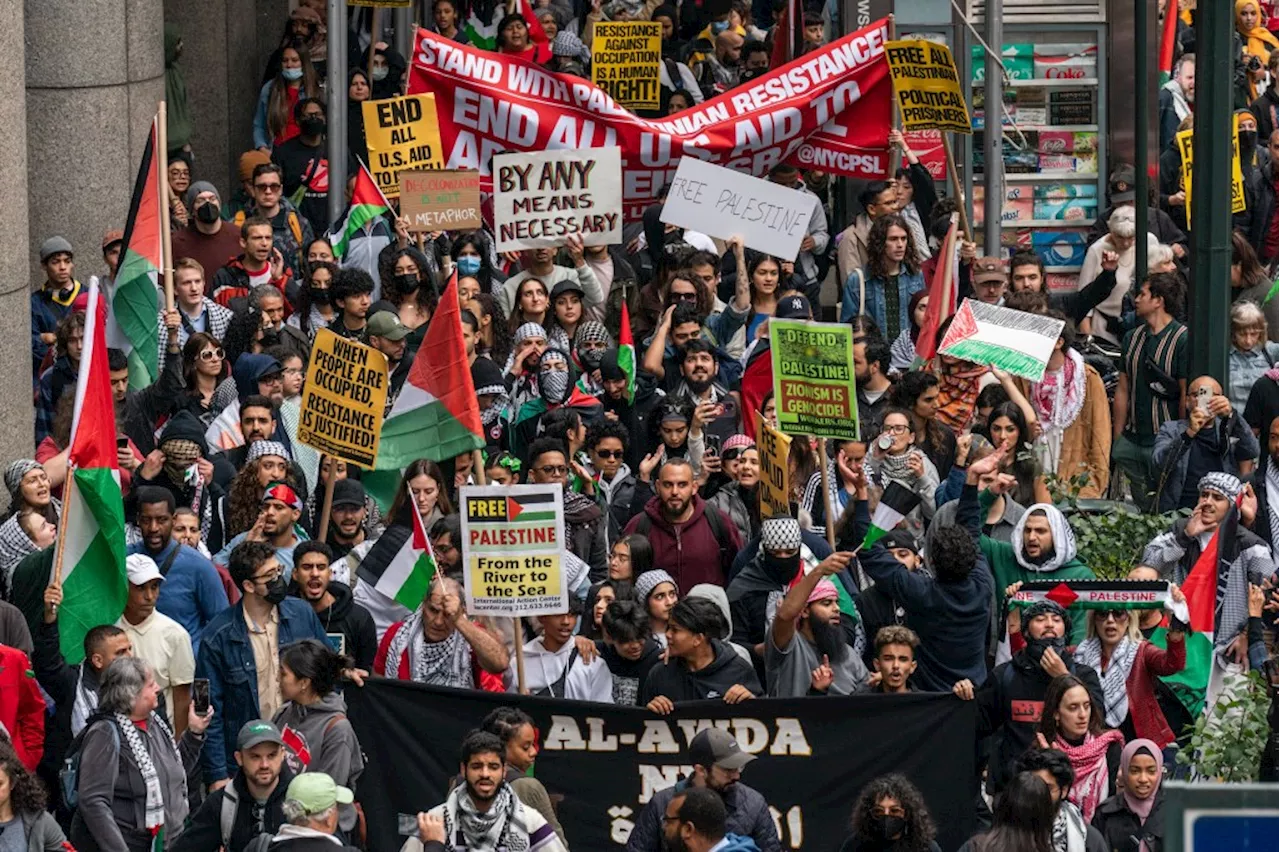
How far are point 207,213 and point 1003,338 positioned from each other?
225 inches

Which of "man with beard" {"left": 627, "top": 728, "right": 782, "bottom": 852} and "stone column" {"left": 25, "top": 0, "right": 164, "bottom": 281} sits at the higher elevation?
"stone column" {"left": 25, "top": 0, "right": 164, "bottom": 281}

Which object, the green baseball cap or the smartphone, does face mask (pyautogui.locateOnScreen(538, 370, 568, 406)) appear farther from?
the green baseball cap

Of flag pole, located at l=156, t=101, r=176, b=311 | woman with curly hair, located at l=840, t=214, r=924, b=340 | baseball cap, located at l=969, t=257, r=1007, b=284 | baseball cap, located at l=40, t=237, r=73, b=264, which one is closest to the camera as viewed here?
flag pole, located at l=156, t=101, r=176, b=311

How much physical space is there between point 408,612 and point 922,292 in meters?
5.20

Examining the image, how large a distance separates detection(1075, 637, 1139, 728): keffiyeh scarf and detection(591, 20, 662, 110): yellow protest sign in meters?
9.00

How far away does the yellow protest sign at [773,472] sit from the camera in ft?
39.0

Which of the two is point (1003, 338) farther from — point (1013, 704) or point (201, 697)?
point (201, 697)

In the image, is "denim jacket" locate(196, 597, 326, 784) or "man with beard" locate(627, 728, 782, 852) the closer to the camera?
"man with beard" locate(627, 728, 782, 852)

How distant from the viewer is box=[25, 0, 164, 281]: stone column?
1784 cm

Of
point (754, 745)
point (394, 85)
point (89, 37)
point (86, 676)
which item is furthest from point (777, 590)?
point (394, 85)

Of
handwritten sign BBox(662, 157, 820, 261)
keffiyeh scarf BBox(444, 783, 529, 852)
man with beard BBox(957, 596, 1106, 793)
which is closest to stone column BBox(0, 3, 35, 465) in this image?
handwritten sign BBox(662, 157, 820, 261)

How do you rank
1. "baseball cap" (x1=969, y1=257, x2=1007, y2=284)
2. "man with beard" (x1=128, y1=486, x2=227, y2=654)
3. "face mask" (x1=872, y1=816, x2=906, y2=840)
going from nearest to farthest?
"face mask" (x1=872, y1=816, x2=906, y2=840) < "man with beard" (x1=128, y1=486, x2=227, y2=654) < "baseball cap" (x1=969, y1=257, x2=1007, y2=284)

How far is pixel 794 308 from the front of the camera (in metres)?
15.5

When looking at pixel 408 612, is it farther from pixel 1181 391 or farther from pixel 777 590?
pixel 1181 391
